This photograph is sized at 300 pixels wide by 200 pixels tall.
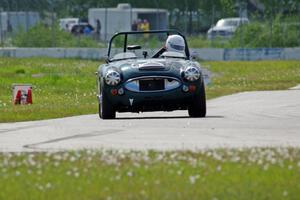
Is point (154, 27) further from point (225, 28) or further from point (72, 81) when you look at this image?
point (72, 81)

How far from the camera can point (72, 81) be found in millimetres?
36875

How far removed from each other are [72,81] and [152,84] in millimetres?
18027

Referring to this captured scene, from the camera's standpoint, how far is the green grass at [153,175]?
33.4 ft

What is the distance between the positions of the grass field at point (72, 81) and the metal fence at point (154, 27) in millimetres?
9714

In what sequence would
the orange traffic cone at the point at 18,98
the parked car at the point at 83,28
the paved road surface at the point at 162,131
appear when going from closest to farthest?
1. the paved road surface at the point at 162,131
2. the orange traffic cone at the point at 18,98
3. the parked car at the point at 83,28

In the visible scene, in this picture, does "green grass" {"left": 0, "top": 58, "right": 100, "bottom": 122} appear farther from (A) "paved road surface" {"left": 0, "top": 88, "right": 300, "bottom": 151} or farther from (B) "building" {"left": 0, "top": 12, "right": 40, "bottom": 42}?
(B) "building" {"left": 0, "top": 12, "right": 40, "bottom": 42}

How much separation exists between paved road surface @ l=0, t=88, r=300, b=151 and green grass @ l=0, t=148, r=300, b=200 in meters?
1.21

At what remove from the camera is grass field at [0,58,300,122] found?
22.8 m

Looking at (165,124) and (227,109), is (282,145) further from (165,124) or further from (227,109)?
(227,109)

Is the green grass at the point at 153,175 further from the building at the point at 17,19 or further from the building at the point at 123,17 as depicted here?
the building at the point at 17,19

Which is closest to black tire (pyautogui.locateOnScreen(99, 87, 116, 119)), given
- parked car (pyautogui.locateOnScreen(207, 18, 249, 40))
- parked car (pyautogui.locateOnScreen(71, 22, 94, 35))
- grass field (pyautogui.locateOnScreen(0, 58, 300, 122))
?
grass field (pyautogui.locateOnScreen(0, 58, 300, 122))

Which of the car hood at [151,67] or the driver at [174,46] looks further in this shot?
the driver at [174,46]

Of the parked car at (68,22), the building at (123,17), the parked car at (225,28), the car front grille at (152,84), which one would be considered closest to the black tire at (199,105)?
the car front grille at (152,84)

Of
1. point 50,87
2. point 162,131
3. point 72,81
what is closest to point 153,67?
point 162,131
